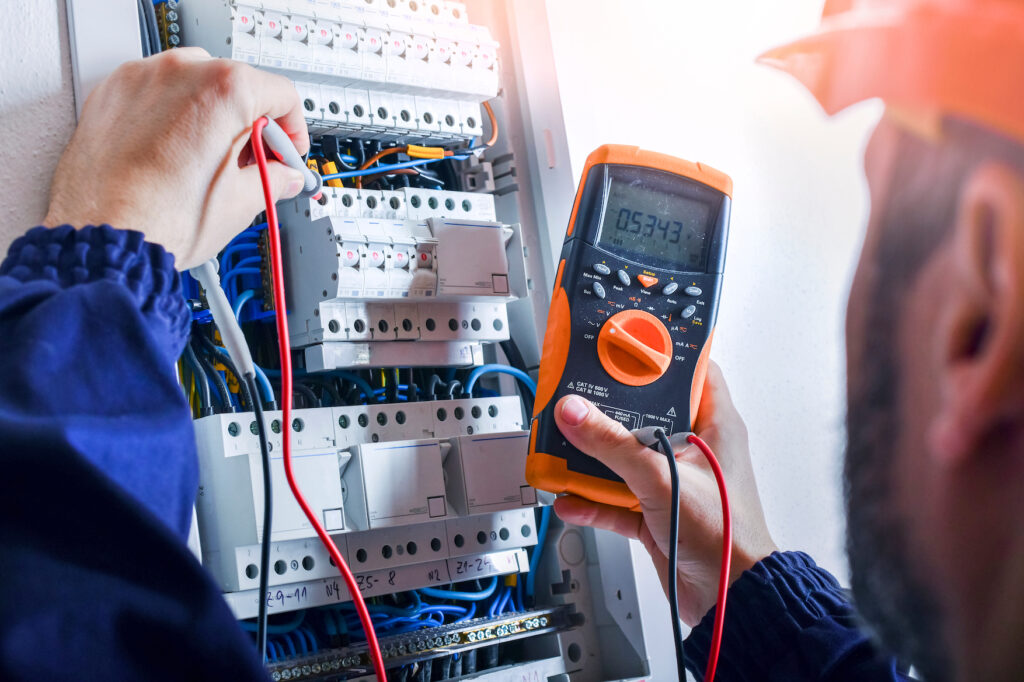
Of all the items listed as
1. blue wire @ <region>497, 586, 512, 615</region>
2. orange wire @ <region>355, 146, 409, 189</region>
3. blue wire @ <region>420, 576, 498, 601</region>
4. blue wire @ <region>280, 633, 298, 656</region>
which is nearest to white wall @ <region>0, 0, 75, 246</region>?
orange wire @ <region>355, 146, 409, 189</region>

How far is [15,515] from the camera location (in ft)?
1.68

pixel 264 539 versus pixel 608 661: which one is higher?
pixel 264 539

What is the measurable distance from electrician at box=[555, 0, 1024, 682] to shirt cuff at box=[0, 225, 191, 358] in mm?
452

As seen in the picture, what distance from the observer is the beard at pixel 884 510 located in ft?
1.24

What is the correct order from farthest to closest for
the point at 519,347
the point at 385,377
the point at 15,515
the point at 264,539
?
the point at 519,347 → the point at 385,377 → the point at 264,539 → the point at 15,515

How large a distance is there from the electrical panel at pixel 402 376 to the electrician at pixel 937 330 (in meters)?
0.68

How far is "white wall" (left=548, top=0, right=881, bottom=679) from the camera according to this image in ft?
4.22

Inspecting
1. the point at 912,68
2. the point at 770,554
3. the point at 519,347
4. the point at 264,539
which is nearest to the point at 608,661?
the point at 770,554

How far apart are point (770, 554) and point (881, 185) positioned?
73cm

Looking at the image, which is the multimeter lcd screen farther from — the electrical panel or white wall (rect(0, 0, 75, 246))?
white wall (rect(0, 0, 75, 246))

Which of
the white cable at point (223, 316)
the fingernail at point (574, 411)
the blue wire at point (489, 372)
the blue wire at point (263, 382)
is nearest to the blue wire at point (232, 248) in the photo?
the blue wire at point (263, 382)

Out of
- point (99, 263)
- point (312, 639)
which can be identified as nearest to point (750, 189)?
point (312, 639)

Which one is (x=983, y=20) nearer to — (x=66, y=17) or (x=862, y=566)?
(x=862, y=566)

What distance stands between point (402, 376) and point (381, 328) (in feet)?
0.36
